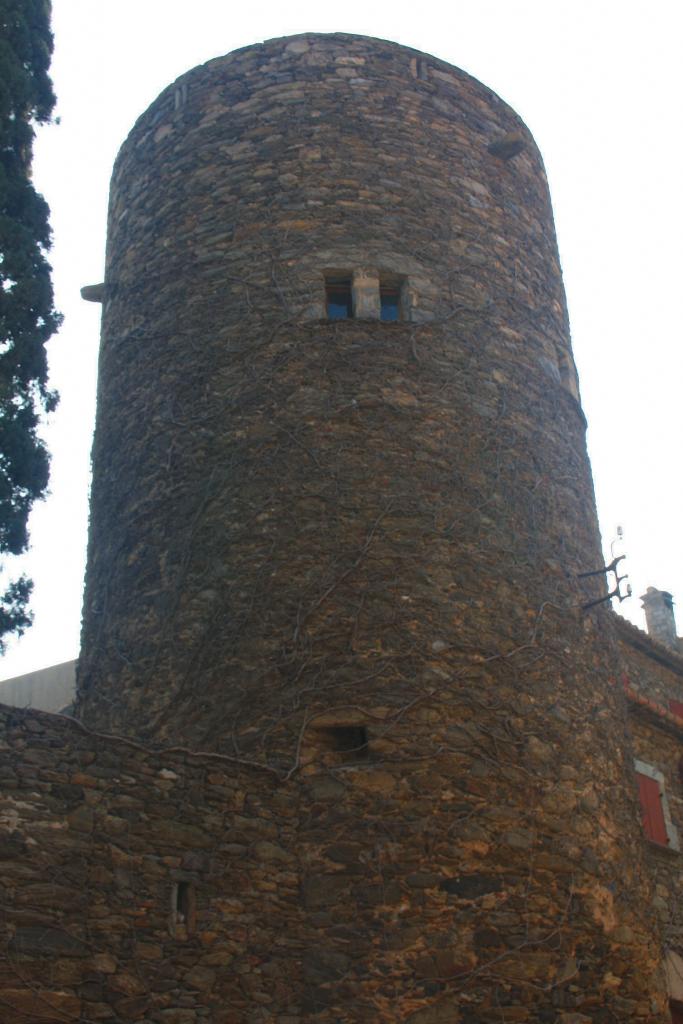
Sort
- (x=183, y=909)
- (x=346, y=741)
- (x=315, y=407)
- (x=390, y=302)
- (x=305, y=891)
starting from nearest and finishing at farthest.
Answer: (x=183, y=909), (x=305, y=891), (x=346, y=741), (x=315, y=407), (x=390, y=302)

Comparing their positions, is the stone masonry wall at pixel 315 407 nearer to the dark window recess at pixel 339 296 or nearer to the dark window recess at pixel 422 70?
the dark window recess at pixel 422 70

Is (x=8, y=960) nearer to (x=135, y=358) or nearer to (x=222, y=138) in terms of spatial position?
(x=135, y=358)

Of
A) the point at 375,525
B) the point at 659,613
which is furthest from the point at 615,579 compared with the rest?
the point at 659,613

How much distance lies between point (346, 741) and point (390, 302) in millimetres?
3736

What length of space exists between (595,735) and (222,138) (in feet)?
19.5

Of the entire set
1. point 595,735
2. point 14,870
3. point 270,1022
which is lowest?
point 270,1022

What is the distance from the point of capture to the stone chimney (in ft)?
74.3

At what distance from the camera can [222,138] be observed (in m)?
11.0

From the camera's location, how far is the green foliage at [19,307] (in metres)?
11.6

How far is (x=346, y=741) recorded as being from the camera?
836 centimetres

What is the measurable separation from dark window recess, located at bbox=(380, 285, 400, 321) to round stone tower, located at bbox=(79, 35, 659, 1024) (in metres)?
0.03

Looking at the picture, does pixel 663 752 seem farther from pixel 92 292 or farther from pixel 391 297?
pixel 92 292

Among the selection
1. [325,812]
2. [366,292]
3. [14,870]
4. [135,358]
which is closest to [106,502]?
[135,358]

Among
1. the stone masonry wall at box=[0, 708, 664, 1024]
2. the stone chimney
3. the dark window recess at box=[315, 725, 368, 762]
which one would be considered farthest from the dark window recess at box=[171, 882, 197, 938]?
the stone chimney
